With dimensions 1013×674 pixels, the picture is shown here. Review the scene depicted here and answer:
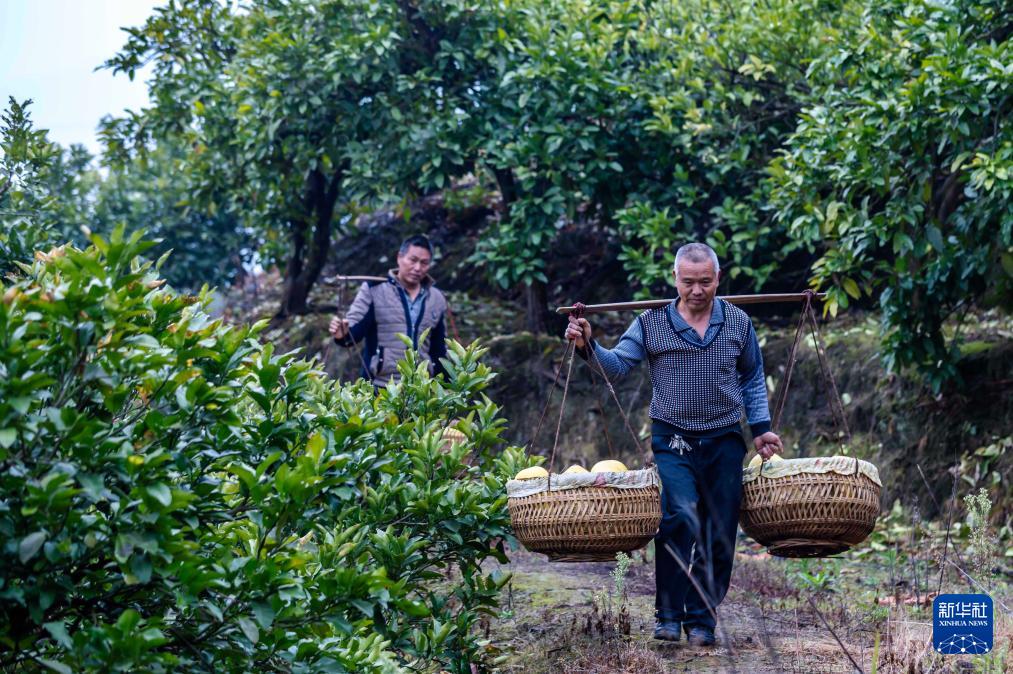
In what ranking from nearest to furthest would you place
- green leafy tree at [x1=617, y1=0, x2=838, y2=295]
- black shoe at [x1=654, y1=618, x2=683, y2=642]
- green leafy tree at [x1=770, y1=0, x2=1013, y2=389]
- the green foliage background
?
black shoe at [x1=654, y1=618, x2=683, y2=642]
green leafy tree at [x1=770, y1=0, x2=1013, y2=389]
the green foliage background
green leafy tree at [x1=617, y1=0, x2=838, y2=295]

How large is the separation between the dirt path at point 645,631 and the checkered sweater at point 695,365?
90 cm

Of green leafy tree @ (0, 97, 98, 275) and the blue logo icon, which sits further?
green leafy tree @ (0, 97, 98, 275)

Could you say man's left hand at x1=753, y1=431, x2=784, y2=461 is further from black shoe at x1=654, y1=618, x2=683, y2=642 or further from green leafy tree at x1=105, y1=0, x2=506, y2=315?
green leafy tree at x1=105, y1=0, x2=506, y2=315

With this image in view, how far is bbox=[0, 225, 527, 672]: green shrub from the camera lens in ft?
9.23

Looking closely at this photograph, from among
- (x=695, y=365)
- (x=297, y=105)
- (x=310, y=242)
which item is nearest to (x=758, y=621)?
(x=695, y=365)

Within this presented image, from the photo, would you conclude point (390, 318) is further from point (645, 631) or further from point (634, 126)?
point (634, 126)

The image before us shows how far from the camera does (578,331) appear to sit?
197 inches

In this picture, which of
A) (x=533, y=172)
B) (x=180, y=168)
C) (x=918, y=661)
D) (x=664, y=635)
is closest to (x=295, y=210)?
(x=180, y=168)

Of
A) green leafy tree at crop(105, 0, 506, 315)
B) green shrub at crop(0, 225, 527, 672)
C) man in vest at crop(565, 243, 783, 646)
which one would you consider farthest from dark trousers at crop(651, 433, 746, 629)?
green leafy tree at crop(105, 0, 506, 315)

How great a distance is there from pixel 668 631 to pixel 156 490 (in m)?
3.08

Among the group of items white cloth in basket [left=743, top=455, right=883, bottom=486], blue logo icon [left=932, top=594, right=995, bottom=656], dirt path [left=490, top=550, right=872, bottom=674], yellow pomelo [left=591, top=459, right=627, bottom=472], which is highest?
A: white cloth in basket [left=743, top=455, right=883, bottom=486]

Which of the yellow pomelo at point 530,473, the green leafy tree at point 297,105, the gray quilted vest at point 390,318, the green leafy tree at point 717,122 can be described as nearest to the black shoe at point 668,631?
the yellow pomelo at point 530,473

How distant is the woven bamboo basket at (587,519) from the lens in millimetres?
4582

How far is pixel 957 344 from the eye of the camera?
8281mm
